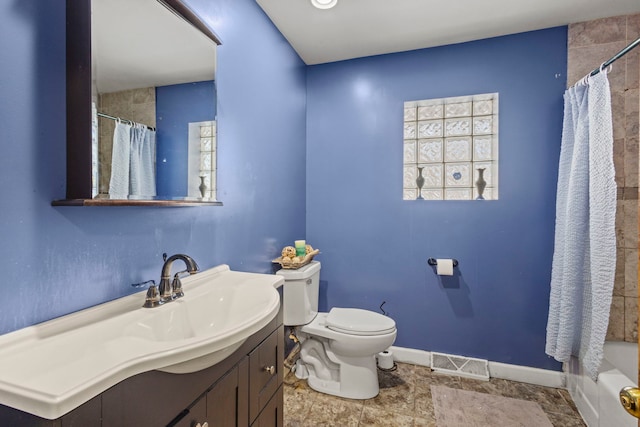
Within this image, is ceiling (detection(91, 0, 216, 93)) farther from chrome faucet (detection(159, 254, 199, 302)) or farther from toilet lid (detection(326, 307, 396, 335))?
toilet lid (detection(326, 307, 396, 335))

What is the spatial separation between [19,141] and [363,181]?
2108 millimetres

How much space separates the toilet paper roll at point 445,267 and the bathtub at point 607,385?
0.92 meters

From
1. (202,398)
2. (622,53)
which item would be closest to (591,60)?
(622,53)

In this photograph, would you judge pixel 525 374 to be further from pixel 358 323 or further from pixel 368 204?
pixel 368 204

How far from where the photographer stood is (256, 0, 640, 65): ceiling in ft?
6.24

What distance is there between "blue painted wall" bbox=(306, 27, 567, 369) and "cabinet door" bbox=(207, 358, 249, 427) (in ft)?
5.48

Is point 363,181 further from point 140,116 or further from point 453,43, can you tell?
point 140,116

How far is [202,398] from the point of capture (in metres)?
0.83

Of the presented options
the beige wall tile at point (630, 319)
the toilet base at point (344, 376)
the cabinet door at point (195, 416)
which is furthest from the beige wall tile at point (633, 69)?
the cabinet door at point (195, 416)

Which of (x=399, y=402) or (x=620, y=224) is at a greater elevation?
(x=620, y=224)

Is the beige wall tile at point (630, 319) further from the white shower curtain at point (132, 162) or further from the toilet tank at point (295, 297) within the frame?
the white shower curtain at point (132, 162)

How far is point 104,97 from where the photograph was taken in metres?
0.96

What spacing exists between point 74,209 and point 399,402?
6.57 feet

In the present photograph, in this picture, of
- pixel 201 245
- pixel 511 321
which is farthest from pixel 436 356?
pixel 201 245
